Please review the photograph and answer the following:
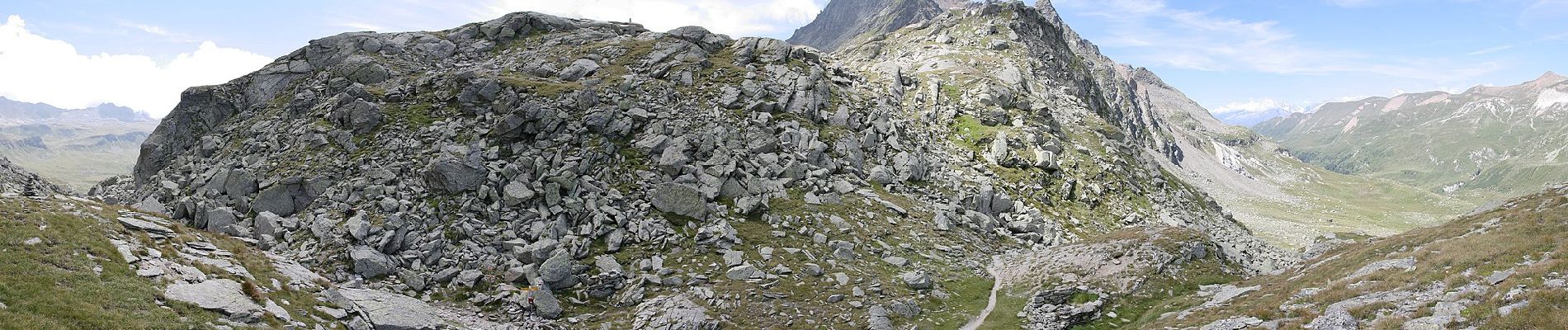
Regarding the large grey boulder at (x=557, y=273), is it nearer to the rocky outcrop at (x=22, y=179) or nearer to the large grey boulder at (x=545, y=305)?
the large grey boulder at (x=545, y=305)

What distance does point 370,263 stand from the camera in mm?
38312

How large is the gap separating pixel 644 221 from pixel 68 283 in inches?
1035

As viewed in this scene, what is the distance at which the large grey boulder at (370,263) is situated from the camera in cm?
3819

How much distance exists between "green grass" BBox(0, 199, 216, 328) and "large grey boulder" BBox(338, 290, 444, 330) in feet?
25.7

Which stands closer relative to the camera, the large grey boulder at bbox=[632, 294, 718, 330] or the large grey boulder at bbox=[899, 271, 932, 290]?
the large grey boulder at bbox=[632, 294, 718, 330]

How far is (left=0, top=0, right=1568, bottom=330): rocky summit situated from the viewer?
1025 inches

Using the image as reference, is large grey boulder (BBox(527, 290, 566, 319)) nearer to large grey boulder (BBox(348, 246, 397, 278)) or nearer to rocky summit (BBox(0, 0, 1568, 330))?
rocky summit (BBox(0, 0, 1568, 330))

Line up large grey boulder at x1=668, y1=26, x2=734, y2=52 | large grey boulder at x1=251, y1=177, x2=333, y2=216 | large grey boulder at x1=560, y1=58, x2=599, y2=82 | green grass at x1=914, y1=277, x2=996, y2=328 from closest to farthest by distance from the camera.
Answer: green grass at x1=914, y1=277, x2=996, y2=328 < large grey boulder at x1=251, y1=177, x2=333, y2=216 < large grey boulder at x1=560, y1=58, x2=599, y2=82 < large grey boulder at x1=668, y1=26, x2=734, y2=52

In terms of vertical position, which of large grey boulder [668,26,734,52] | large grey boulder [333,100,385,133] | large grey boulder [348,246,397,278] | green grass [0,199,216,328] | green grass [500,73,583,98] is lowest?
large grey boulder [348,246,397,278]

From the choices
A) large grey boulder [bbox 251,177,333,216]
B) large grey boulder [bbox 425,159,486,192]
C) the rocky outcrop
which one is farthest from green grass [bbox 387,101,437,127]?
the rocky outcrop

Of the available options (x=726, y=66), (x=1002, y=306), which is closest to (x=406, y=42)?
(x=726, y=66)

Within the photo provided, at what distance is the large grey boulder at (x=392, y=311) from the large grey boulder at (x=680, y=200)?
15.7 metres

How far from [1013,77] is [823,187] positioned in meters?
56.1

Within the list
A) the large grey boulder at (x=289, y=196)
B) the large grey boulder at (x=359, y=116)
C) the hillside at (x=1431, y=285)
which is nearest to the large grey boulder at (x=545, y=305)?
the large grey boulder at (x=289, y=196)
